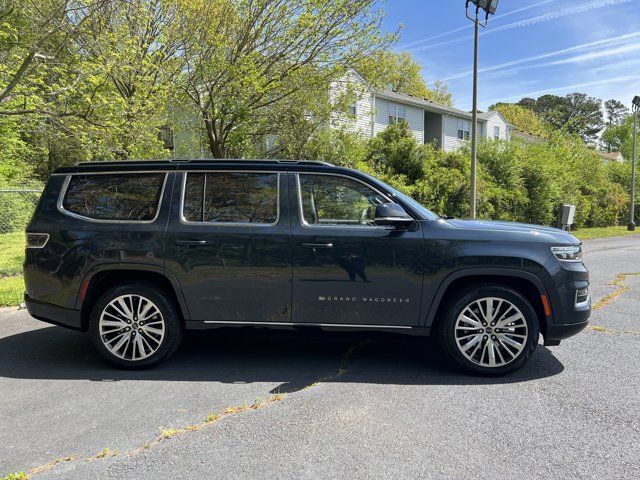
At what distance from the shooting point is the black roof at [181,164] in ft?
15.5

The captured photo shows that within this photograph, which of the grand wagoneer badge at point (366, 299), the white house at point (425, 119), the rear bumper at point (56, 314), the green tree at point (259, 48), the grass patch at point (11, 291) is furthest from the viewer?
the white house at point (425, 119)

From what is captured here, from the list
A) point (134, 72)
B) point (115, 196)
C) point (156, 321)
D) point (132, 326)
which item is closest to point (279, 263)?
point (156, 321)

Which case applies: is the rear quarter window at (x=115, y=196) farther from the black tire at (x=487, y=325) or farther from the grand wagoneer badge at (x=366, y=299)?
the black tire at (x=487, y=325)

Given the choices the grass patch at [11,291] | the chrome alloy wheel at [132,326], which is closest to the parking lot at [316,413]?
the chrome alloy wheel at [132,326]

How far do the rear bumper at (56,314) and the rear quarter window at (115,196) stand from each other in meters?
0.93

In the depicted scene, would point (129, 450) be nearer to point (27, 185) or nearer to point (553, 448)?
point (553, 448)

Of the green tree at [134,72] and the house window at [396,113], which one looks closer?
the green tree at [134,72]

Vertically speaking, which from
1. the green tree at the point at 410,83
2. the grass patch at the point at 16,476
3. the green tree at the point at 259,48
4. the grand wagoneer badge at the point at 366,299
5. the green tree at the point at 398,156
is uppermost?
the green tree at the point at 410,83

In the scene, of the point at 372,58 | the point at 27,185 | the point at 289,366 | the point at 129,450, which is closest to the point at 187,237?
the point at 289,366

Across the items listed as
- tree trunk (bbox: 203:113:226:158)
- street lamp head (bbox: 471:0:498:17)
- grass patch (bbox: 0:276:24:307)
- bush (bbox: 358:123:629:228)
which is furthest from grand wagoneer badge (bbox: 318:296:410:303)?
bush (bbox: 358:123:629:228)

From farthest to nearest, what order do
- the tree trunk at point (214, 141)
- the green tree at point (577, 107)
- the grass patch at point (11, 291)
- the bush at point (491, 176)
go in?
the green tree at point (577, 107) < the bush at point (491, 176) < the tree trunk at point (214, 141) < the grass patch at point (11, 291)

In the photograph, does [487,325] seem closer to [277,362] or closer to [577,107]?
[277,362]

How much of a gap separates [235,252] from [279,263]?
42 centimetres

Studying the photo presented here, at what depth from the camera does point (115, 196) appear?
480 centimetres
